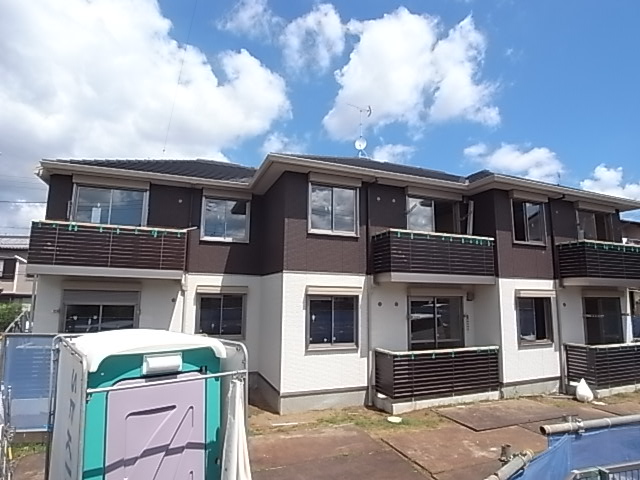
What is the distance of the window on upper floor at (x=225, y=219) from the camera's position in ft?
34.6

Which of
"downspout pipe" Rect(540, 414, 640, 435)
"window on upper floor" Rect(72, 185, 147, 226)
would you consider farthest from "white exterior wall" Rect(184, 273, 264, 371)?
"downspout pipe" Rect(540, 414, 640, 435)

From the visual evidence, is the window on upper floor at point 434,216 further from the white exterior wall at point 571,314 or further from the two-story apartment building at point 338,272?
the white exterior wall at point 571,314

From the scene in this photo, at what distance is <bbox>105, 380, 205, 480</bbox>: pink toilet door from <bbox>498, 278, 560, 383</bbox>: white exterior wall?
28.6ft

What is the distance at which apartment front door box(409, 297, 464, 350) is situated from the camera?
33.6ft

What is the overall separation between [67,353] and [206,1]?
6831 millimetres

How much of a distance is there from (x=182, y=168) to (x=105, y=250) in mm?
3735

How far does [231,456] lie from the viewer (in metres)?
3.32

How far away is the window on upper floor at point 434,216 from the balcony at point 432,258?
0.94m

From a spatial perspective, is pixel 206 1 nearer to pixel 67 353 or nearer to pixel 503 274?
pixel 67 353

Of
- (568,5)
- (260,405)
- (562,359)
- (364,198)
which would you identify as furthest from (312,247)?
(562,359)

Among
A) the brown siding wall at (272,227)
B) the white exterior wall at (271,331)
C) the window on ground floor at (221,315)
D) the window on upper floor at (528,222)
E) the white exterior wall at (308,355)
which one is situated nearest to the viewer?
the white exterior wall at (308,355)

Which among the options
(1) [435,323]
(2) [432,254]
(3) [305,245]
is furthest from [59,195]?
(1) [435,323]

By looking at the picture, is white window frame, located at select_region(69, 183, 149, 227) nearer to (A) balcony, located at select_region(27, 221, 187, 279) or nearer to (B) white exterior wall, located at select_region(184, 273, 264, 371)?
(A) balcony, located at select_region(27, 221, 187, 279)

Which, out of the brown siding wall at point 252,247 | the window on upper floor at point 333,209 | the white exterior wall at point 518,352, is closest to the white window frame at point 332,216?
the window on upper floor at point 333,209
